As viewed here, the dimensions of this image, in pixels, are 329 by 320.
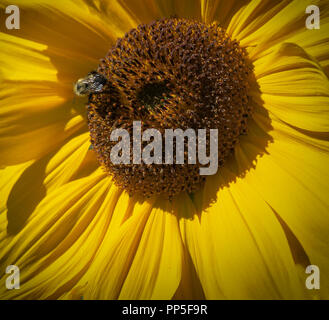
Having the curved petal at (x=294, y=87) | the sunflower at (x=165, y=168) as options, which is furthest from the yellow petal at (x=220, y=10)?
the curved petal at (x=294, y=87)

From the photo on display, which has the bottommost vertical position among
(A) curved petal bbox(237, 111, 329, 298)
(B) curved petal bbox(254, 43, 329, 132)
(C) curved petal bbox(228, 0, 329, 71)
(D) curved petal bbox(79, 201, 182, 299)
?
(D) curved petal bbox(79, 201, 182, 299)

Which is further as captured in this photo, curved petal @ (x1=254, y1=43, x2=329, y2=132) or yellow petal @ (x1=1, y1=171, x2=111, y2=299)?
yellow petal @ (x1=1, y1=171, x2=111, y2=299)

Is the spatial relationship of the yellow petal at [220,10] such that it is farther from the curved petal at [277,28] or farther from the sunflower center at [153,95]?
the sunflower center at [153,95]

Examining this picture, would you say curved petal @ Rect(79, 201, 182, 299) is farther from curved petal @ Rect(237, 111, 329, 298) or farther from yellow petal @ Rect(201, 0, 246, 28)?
yellow petal @ Rect(201, 0, 246, 28)

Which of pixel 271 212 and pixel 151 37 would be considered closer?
pixel 271 212

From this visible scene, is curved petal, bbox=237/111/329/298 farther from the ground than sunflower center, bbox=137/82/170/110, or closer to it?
closer to it

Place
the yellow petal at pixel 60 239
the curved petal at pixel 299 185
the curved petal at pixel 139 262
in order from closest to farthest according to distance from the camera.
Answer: the curved petal at pixel 299 185 → the curved petal at pixel 139 262 → the yellow petal at pixel 60 239

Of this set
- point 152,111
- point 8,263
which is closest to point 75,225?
point 8,263

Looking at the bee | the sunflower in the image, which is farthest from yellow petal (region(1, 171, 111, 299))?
the bee
